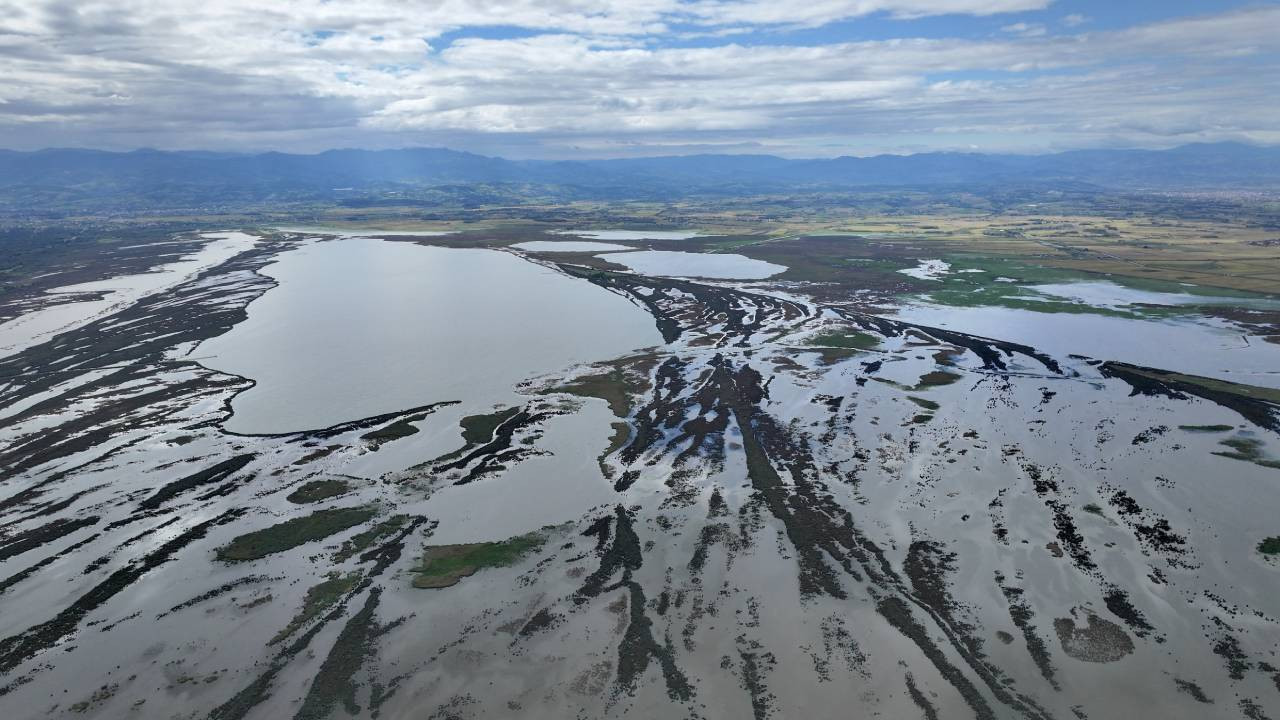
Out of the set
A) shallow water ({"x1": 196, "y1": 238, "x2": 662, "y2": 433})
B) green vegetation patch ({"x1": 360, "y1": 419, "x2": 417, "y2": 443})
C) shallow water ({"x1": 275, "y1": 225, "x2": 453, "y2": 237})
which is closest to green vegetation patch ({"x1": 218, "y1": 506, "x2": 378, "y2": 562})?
green vegetation patch ({"x1": 360, "y1": 419, "x2": 417, "y2": 443})

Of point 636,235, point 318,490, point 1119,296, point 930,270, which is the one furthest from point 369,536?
point 636,235

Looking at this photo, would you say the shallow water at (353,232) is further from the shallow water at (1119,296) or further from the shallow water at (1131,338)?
the shallow water at (1119,296)

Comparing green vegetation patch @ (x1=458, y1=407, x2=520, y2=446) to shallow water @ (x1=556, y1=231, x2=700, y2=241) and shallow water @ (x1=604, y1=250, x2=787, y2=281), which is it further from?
shallow water @ (x1=556, y1=231, x2=700, y2=241)

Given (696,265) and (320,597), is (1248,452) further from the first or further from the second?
(696,265)

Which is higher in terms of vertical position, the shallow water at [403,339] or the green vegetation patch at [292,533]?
the shallow water at [403,339]

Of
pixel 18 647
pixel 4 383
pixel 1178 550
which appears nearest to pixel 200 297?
pixel 4 383

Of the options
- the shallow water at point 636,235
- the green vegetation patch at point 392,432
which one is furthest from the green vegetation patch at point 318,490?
the shallow water at point 636,235

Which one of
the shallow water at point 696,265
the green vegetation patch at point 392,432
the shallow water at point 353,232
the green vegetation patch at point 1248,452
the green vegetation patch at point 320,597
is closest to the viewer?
the green vegetation patch at point 320,597
